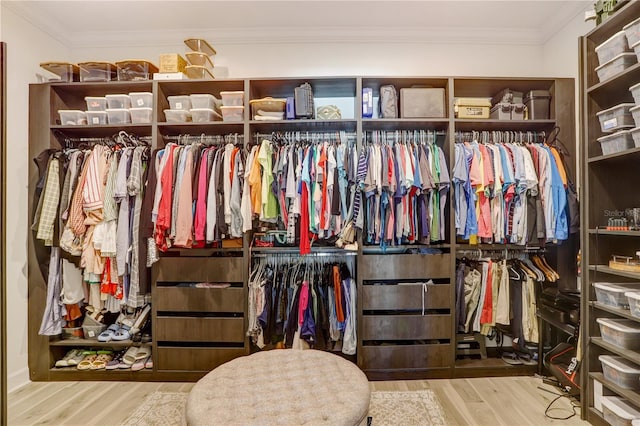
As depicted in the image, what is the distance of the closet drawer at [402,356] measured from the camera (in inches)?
96.3

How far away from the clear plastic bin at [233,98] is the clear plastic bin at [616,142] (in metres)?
2.48

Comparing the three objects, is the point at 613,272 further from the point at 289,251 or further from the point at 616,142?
the point at 289,251

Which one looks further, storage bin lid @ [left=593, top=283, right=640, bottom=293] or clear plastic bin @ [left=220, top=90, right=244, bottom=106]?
clear plastic bin @ [left=220, top=90, right=244, bottom=106]

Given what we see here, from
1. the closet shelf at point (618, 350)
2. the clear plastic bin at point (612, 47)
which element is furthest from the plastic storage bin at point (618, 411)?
the clear plastic bin at point (612, 47)

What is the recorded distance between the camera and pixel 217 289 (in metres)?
2.48

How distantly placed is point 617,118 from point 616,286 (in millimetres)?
981

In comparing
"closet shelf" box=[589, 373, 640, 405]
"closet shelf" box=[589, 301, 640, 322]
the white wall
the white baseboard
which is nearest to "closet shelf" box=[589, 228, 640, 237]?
"closet shelf" box=[589, 301, 640, 322]

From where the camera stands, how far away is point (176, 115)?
2578 millimetres

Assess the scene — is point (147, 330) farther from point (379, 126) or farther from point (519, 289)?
point (519, 289)

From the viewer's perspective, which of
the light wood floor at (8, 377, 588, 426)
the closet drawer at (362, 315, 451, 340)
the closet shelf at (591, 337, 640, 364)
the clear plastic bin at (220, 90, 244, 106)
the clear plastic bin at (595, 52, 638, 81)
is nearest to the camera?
the closet shelf at (591, 337, 640, 364)

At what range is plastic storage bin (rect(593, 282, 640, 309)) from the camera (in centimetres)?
181

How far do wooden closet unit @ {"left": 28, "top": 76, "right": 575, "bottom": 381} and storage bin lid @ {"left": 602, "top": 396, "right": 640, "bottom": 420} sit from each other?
0.71 metres

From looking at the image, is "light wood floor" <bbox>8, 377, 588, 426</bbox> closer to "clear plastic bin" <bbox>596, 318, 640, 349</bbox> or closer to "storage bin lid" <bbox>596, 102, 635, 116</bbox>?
"clear plastic bin" <bbox>596, 318, 640, 349</bbox>

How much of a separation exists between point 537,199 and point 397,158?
112 centimetres
